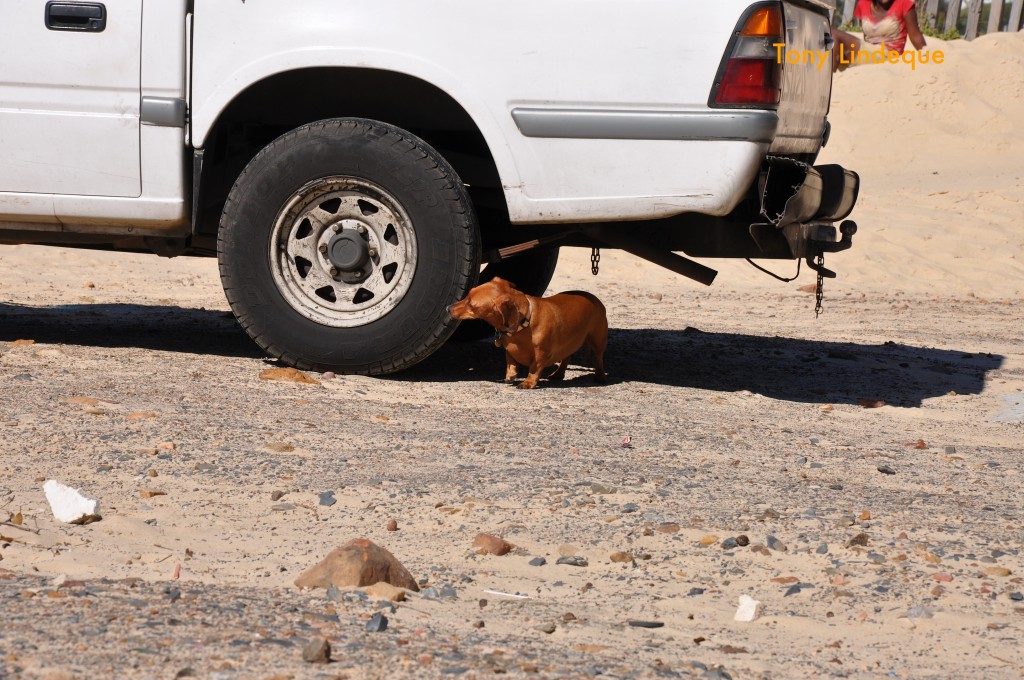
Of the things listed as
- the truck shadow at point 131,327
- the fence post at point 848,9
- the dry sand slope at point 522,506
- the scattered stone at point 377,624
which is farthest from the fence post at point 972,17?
the scattered stone at point 377,624

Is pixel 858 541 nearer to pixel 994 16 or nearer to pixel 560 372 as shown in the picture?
pixel 560 372

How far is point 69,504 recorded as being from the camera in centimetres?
331

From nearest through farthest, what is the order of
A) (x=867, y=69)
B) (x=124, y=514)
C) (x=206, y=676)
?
1. (x=206, y=676)
2. (x=124, y=514)
3. (x=867, y=69)

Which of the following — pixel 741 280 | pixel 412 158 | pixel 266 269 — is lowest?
pixel 741 280

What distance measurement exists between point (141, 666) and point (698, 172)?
3171 mm

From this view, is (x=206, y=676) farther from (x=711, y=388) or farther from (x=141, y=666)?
(x=711, y=388)

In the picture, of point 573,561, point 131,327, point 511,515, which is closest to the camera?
point 573,561

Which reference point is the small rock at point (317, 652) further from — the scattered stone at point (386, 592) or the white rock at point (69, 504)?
the white rock at point (69, 504)

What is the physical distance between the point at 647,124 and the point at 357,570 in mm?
2603

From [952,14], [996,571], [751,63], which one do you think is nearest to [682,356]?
[751,63]

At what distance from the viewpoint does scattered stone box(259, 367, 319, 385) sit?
5.18 metres

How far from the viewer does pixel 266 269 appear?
5258 millimetres

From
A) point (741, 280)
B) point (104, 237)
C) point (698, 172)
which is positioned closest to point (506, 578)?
point (698, 172)

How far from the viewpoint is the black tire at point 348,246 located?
5.12m
